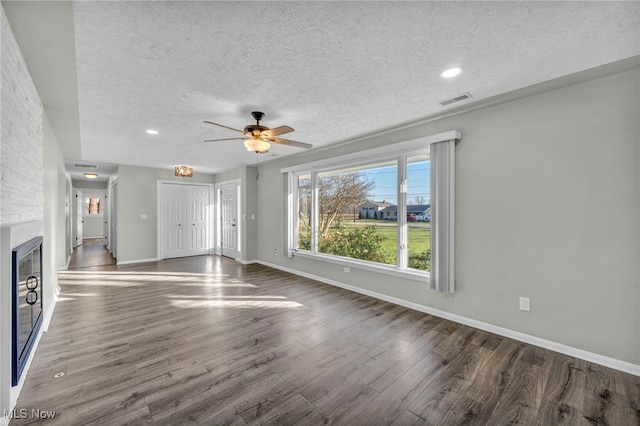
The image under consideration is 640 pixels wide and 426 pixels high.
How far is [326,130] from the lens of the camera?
3801 millimetres

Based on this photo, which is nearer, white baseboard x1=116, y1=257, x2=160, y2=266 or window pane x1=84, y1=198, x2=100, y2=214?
white baseboard x1=116, y1=257, x2=160, y2=266

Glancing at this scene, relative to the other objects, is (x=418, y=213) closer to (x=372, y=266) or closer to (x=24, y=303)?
(x=372, y=266)

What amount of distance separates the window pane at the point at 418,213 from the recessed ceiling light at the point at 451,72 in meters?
1.35

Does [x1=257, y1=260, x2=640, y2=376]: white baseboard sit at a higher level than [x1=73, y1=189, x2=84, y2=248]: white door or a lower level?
lower

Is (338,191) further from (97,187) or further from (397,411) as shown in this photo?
(97,187)

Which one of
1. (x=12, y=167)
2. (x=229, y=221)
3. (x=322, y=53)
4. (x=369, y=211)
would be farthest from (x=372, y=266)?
(x=229, y=221)

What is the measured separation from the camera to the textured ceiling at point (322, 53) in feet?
5.14

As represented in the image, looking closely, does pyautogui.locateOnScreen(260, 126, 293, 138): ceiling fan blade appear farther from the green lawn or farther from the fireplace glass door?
the fireplace glass door

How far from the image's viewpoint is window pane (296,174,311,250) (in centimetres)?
538

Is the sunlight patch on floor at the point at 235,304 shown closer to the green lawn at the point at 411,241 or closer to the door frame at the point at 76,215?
the green lawn at the point at 411,241

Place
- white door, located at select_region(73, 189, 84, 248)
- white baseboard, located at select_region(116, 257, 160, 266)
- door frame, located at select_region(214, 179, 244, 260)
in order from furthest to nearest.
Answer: white door, located at select_region(73, 189, 84, 248)
door frame, located at select_region(214, 179, 244, 260)
white baseboard, located at select_region(116, 257, 160, 266)

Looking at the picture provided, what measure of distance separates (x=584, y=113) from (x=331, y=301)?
3.35 metres

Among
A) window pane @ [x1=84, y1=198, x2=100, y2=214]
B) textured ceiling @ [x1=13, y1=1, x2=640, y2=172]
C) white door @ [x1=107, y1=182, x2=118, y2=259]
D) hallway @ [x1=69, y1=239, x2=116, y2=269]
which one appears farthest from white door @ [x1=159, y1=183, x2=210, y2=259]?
window pane @ [x1=84, y1=198, x2=100, y2=214]

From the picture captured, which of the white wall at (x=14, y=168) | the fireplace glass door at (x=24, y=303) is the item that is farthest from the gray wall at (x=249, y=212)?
the fireplace glass door at (x=24, y=303)
